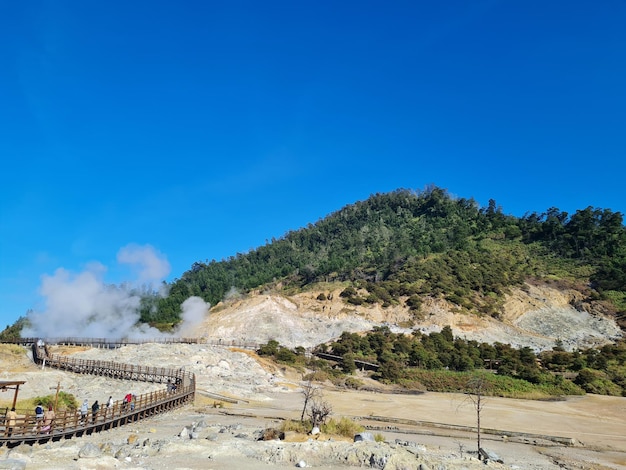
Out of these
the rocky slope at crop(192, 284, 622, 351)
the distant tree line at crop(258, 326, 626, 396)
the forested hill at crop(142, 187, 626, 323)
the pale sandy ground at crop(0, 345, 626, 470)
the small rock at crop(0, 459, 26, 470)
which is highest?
the forested hill at crop(142, 187, 626, 323)

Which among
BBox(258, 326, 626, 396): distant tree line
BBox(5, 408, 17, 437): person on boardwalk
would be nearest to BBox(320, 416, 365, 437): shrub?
BBox(5, 408, 17, 437): person on boardwalk

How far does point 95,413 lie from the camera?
2705 centimetres

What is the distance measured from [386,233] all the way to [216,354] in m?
114

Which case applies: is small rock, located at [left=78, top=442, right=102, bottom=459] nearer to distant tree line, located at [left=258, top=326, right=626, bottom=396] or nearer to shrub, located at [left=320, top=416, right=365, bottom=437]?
shrub, located at [left=320, top=416, right=365, bottom=437]

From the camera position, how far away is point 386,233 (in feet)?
554

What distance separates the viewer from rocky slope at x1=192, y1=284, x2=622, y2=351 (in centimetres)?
8575

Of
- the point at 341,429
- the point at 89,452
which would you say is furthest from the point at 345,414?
the point at 89,452

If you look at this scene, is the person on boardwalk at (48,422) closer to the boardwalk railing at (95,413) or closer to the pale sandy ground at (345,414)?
the boardwalk railing at (95,413)

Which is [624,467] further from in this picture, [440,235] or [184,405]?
[440,235]

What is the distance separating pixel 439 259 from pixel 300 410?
89.2 metres

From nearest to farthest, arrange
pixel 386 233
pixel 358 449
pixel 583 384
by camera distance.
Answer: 1. pixel 358 449
2. pixel 583 384
3. pixel 386 233

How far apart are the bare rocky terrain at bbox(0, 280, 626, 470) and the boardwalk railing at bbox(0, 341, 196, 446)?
0.81 metres

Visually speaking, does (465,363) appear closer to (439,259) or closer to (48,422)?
(48,422)

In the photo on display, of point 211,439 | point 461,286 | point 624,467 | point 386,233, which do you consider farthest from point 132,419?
point 386,233
